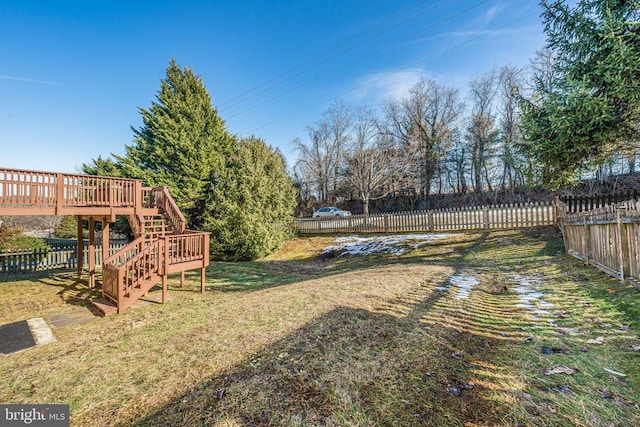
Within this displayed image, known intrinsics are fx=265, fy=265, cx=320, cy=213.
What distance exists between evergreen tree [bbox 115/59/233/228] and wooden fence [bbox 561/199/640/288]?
612 inches

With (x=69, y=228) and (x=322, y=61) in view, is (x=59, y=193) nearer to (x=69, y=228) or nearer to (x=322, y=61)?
(x=322, y=61)

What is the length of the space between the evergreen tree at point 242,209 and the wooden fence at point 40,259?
220 inches

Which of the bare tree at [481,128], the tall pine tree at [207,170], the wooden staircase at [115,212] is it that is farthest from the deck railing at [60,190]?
the bare tree at [481,128]

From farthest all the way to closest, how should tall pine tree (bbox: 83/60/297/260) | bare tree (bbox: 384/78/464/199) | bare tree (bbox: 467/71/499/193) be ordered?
bare tree (bbox: 384/78/464/199)
bare tree (bbox: 467/71/499/193)
tall pine tree (bbox: 83/60/297/260)

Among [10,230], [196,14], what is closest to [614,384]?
[10,230]

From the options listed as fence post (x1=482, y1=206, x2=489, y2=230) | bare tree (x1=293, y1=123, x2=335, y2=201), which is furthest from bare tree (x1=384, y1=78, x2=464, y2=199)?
fence post (x1=482, y1=206, x2=489, y2=230)

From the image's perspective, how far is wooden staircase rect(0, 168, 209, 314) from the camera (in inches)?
231

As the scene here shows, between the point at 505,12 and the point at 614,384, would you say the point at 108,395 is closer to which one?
the point at 614,384

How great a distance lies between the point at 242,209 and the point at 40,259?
28.5 ft

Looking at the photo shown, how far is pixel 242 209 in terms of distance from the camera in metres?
13.3

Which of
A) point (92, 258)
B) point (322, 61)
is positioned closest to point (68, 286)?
point (92, 258)

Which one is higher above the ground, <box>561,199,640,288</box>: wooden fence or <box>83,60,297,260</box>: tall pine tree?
<box>83,60,297,260</box>: tall pine tree

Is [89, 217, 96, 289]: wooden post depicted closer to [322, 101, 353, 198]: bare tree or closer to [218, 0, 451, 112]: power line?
[218, 0, 451, 112]: power line

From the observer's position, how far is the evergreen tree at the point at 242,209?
43.3 feet
